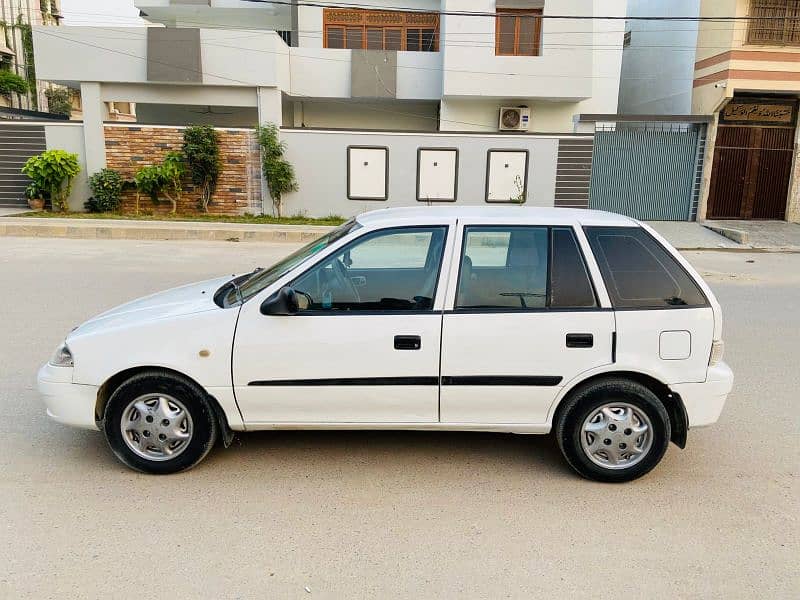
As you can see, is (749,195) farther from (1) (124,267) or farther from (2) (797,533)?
(2) (797,533)

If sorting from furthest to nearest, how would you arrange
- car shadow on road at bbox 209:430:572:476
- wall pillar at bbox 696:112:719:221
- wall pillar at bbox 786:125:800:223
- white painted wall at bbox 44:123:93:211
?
wall pillar at bbox 786:125:800:223
wall pillar at bbox 696:112:719:221
white painted wall at bbox 44:123:93:211
car shadow on road at bbox 209:430:572:476

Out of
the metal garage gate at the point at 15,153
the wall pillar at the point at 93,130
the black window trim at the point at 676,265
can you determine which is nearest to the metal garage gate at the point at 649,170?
the wall pillar at the point at 93,130

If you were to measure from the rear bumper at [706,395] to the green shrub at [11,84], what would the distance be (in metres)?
43.9

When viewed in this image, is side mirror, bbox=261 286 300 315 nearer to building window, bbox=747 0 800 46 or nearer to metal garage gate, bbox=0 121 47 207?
metal garage gate, bbox=0 121 47 207

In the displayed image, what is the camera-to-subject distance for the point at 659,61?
22.9 meters

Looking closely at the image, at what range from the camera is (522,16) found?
2012 centimetres

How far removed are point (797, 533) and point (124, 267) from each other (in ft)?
33.0

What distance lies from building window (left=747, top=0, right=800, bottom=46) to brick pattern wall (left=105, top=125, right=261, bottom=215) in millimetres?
14121

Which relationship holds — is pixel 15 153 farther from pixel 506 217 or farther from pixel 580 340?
pixel 580 340

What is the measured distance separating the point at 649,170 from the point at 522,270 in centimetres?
1664

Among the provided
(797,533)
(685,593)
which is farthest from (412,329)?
(797,533)

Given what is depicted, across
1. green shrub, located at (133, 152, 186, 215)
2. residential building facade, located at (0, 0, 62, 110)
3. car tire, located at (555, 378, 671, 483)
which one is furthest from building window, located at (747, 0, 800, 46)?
residential building facade, located at (0, 0, 62, 110)

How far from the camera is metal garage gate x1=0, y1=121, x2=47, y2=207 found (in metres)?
17.8

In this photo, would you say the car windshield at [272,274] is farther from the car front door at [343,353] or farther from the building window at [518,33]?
the building window at [518,33]
